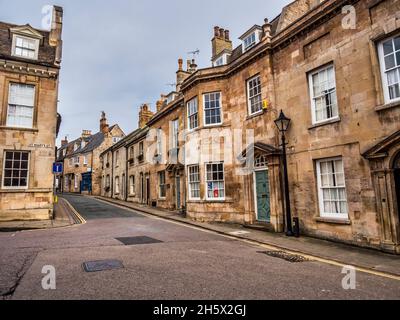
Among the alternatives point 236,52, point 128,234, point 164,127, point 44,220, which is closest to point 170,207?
point 164,127

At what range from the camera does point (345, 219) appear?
9.70m

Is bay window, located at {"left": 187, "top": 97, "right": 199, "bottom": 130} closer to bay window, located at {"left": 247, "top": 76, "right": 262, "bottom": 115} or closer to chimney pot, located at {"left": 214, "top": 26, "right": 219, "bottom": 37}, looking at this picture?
bay window, located at {"left": 247, "top": 76, "right": 262, "bottom": 115}

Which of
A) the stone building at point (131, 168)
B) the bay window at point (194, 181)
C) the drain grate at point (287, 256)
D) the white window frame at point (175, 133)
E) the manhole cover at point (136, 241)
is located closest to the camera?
the drain grate at point (287, 256)

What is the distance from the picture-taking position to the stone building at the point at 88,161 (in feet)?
145

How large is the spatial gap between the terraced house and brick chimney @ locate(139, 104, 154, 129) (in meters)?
13.2

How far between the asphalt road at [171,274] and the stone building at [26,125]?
6.58m

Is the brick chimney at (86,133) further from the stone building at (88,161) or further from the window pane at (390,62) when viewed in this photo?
the window pane at (390,62)

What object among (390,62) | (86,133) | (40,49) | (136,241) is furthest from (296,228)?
(86,133)

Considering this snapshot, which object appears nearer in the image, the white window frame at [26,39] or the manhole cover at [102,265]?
the manhole cover at [102,265]

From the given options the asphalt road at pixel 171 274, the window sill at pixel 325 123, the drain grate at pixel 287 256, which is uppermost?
the window sill at pixel 325 123

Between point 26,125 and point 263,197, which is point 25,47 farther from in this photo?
point 263,197

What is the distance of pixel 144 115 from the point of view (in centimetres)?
2994

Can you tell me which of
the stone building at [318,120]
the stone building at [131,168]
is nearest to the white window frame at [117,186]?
the stone building at [131,168]
